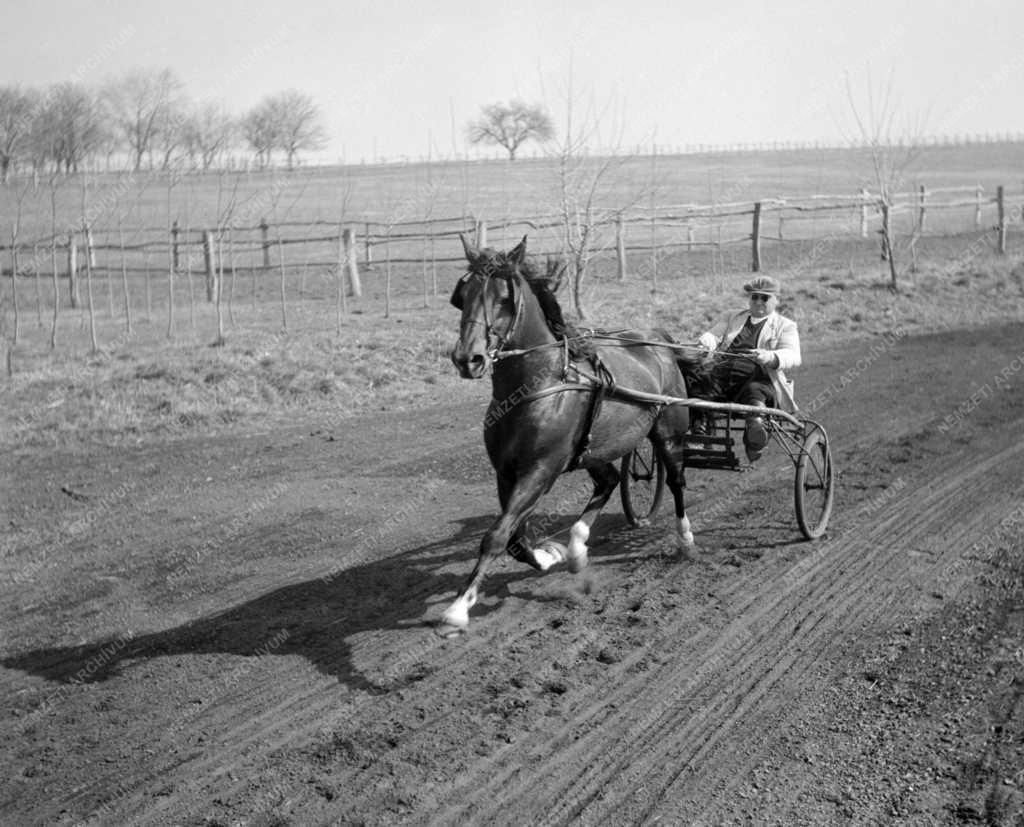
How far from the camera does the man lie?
25.9ft

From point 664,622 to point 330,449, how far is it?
6.19 meters

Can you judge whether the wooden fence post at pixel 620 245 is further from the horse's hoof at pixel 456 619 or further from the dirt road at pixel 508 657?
the horse's hoof at pixel 456 619

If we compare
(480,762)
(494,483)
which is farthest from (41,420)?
(480,762)

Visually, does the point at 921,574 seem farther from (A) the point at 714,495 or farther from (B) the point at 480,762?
(B) the point at 480,762

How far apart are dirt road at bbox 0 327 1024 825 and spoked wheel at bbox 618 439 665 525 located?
0.25 meters

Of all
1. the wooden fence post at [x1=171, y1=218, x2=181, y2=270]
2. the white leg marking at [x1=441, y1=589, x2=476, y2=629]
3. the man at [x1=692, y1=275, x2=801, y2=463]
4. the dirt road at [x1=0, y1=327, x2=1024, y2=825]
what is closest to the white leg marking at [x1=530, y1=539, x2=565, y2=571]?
the dirt road at [x1=0, y1=327, x2=1024, y2=825]

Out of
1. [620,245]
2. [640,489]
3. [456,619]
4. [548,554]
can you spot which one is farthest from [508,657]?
[620,245]

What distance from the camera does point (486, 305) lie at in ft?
19.7

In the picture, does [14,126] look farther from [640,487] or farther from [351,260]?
[640,487]

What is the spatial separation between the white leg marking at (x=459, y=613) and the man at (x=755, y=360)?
2.93 meters

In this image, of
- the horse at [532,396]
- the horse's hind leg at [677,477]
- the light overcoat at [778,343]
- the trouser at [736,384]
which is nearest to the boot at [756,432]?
the trouser at [736,384]

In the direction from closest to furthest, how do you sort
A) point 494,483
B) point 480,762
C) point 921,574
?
1. point 480,762
2. point 921,574
3. point 494,483

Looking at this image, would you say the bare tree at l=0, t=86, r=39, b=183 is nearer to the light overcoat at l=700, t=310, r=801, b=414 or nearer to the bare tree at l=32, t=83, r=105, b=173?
the bare tree at l=32, t=83, r=105, b=173

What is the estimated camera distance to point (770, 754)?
15.8 feet
